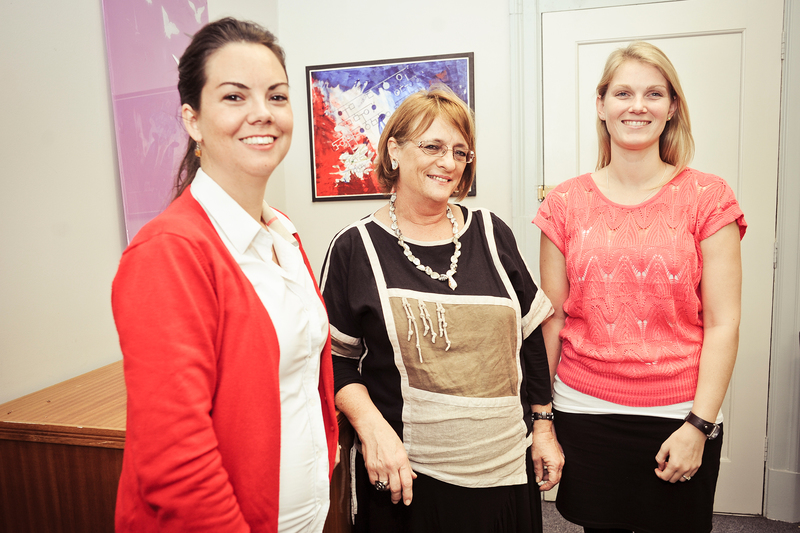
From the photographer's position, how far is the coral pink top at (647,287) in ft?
4.13

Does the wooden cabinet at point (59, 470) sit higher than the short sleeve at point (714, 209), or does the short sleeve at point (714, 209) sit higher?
the short sleeve at point (714, 209)

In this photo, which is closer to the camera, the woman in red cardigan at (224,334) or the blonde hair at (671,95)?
the woman in red cardigan at (224,334)

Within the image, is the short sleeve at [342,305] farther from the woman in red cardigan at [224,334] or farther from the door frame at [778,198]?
the door frame at [778,198]

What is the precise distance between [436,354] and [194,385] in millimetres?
655

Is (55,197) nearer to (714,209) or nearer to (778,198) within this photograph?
(714,209)

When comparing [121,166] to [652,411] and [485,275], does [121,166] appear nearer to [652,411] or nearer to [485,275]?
[485,275]

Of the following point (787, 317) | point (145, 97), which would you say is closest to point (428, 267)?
point (145, 97)

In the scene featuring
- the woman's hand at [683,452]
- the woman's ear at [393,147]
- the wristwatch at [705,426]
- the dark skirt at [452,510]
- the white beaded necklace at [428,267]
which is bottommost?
the dark skirt at [452,510]

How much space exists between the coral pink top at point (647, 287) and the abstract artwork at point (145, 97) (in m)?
1.32

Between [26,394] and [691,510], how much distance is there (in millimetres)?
1710

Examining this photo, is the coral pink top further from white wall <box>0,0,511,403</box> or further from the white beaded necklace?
white wall <box>0,0,511,403</box>

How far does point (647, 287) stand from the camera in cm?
127

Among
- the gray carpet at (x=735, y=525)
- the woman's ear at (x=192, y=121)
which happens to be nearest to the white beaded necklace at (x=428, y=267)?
the woman's ear at (x=192, y=121)

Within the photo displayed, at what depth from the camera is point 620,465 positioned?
1.33m
